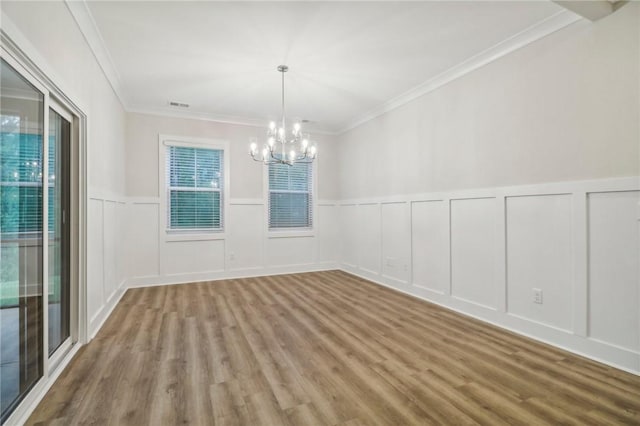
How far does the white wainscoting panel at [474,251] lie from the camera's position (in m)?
3.12

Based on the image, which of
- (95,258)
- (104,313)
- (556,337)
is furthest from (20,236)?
(556,337)

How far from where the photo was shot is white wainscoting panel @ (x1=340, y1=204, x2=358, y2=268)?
551cm

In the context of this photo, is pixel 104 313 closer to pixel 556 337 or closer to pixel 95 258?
pixel 95 258

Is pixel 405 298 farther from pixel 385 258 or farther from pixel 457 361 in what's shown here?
pixel 457 361

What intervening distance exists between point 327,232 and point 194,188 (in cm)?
251

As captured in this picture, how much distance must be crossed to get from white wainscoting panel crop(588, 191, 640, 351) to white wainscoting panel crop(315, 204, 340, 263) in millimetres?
4076

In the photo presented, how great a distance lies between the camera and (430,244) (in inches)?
152

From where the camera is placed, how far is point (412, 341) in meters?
2.66

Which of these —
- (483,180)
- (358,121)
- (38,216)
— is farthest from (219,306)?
(358,121)

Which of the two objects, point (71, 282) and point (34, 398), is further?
point (71, 282)

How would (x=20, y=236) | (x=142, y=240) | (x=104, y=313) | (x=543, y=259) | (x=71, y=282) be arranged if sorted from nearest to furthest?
(x=20, y=236), (x=71, y=282), (x=543, y=259), (x=104, y=313), (x=142, y=240)

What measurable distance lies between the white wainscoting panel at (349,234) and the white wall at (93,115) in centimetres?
356

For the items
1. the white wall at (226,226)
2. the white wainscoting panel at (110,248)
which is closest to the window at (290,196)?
the white wall at (226,226)

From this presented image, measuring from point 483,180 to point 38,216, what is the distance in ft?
12.1
